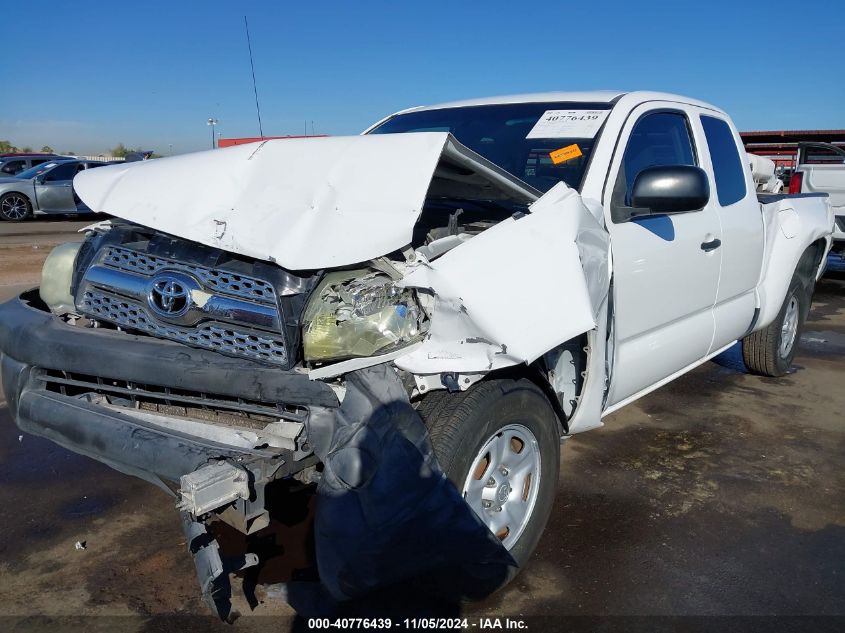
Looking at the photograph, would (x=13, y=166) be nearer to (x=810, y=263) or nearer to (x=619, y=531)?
(x=810, y=263)

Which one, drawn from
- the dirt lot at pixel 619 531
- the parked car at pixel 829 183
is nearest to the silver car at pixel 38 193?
the dirt lot at pixel 619 531

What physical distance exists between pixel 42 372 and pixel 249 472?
1.23m

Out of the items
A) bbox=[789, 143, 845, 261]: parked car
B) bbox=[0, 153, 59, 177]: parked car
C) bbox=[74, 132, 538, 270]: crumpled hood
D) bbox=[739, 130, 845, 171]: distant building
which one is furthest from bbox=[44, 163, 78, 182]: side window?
bbox=[74, 132, 538, 270]: crumpled hood

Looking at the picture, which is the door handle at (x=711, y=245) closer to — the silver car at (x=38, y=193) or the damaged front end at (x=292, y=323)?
the damaged front end at (x=292, y=323)

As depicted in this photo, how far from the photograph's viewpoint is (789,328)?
5711mm

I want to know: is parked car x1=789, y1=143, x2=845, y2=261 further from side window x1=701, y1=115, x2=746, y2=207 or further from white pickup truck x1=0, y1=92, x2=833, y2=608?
white pickup truck x1=0, y1=92, x2=833, y2=608

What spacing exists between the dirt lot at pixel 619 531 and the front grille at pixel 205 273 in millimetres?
1259

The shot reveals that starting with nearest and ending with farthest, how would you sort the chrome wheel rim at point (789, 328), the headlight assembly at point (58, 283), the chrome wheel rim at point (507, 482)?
the chrome wheel rim at point (507, 482) → the headlight assembly at point (58, 283) → the chrome wheel rim at point (789, 328)

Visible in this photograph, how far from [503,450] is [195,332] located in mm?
1220

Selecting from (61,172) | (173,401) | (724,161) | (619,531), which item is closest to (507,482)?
(619,531)

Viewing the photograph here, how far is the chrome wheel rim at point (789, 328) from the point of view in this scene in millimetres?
5523

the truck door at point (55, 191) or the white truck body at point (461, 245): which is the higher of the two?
the white truck body at point (461, 245)

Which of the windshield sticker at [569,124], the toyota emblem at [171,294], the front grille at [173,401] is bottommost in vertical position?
the front grille at [173,401]

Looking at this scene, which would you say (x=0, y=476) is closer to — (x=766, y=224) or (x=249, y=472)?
(x=249, y=472)
